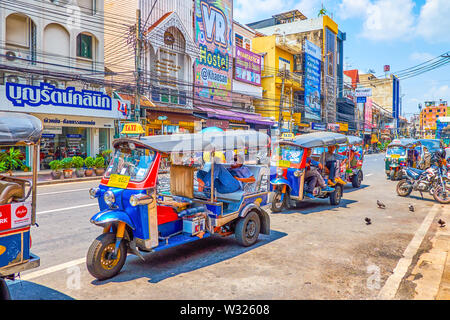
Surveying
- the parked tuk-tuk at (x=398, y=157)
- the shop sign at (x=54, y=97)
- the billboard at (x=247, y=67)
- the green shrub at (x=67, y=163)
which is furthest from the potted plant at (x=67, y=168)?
the billboard at (x=247, y=67)

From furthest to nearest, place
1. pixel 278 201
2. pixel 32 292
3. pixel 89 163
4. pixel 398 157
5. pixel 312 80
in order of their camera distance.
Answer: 1. pixel 312 80
2. pixel 89 163
3. pixel 398 157
4. pixel 278 201
5. pixel 32 292

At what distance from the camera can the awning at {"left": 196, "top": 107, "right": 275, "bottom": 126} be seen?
A: 88.0ft

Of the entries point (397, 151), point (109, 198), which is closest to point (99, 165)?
point (109, 198)

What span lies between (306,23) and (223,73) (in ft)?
76.6

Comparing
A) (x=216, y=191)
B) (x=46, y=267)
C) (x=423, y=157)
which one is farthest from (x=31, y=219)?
(x=423, y=157)

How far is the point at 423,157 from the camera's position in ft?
68.2

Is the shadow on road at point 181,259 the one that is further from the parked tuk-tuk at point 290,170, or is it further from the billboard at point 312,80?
the billboard at point 312,80

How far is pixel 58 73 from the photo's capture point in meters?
17.7

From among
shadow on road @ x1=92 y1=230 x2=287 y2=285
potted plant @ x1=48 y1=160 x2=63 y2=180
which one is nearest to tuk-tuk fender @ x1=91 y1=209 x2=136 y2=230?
shadow on road @ x1=92 y1=230 x2=287 y2=285

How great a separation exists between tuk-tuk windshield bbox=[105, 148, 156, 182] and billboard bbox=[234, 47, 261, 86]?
26.8 metres

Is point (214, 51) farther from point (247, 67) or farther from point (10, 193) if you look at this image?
point (10, 193)

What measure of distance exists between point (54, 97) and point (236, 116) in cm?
1447

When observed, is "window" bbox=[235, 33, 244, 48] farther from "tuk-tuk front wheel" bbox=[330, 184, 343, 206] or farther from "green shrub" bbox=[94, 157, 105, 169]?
"tuk-tuk front wheel" bbox=[330, 184, 343, 206]
